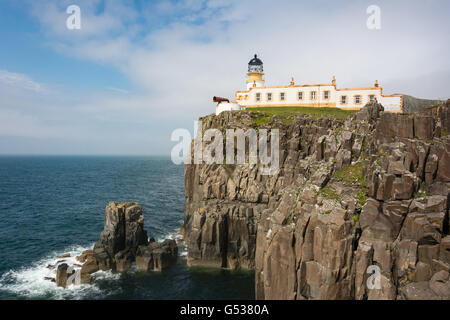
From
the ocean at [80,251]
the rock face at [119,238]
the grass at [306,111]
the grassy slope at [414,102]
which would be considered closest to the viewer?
the ocean at [80,251]

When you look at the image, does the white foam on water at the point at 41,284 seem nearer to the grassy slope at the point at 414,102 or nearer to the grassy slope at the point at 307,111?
the grassy slope at the point at 307,111

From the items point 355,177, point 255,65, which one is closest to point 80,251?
point 355,177

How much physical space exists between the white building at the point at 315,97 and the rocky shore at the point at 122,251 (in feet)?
109

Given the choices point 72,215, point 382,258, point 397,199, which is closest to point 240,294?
point 382,258

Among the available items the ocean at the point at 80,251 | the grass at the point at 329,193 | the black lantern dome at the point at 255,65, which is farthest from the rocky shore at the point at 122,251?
the black lantern dome at the point at 255,65

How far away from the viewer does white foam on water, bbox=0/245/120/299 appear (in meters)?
29.6

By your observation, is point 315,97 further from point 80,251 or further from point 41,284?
point 41,284

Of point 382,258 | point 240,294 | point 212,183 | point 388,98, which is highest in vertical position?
point 388,98

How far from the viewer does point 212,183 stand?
132ft

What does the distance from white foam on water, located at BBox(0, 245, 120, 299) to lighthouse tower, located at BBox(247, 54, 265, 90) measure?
Result: 155ft

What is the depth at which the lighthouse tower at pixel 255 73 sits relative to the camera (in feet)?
201

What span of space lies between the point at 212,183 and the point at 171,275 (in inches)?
543

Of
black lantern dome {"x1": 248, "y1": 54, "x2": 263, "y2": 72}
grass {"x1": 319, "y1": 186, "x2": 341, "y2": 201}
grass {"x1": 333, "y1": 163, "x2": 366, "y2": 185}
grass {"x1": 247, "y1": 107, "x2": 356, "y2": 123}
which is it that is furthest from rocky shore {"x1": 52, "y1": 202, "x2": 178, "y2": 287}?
black lantern dome {"x1": 248, "y1": 54, "x2": 263, "y2": 72}
